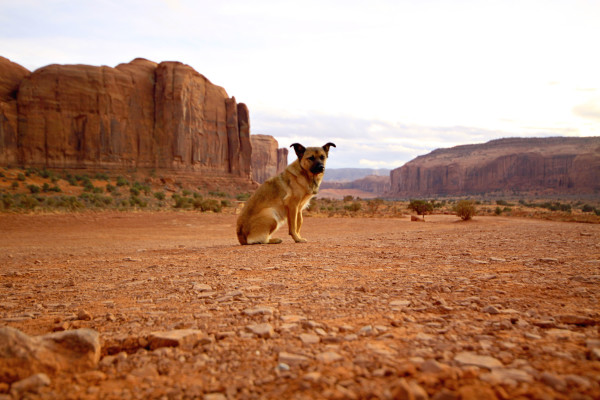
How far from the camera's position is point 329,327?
2396 millimetres

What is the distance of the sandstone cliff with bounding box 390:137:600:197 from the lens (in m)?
83.9

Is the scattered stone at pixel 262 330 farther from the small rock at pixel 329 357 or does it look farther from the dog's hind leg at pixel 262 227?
the dog's hind leg at pixel 262 227

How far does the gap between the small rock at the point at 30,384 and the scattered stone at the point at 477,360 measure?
2.09 m

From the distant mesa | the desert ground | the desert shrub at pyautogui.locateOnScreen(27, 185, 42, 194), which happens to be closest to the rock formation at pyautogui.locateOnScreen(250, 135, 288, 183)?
the distant mesa

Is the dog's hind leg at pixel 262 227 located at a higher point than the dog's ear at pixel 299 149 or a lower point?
lower

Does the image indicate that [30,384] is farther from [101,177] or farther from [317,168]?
[101,177]

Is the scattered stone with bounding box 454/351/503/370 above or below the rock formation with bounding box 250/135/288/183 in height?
below

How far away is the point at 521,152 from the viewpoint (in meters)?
97.2

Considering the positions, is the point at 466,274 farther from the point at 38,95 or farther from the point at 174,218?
the point at 38,95

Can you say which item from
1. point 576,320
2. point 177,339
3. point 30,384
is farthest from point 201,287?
point 576,320

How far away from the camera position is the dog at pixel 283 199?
27.3ft

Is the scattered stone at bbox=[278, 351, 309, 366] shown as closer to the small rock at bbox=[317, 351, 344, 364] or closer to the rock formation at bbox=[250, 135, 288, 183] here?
the small rock at bbox=[317, 351, 344, 364]

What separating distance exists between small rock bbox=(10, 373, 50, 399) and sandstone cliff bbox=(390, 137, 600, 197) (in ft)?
327

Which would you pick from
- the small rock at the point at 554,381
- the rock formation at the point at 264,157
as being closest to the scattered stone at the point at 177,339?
the small rock at the point at 554,381
